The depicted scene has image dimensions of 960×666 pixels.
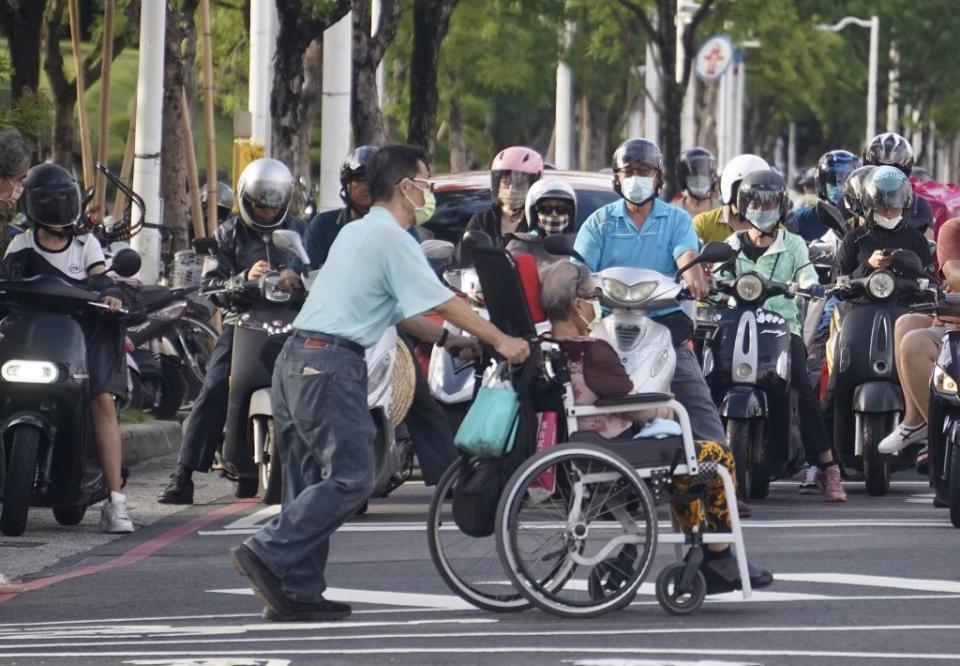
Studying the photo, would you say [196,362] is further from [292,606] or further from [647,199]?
[292,606]

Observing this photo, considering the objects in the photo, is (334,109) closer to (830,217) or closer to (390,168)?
(830,217)

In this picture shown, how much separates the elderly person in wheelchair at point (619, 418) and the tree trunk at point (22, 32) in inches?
692

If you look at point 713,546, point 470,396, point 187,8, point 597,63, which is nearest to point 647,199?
point 470,396

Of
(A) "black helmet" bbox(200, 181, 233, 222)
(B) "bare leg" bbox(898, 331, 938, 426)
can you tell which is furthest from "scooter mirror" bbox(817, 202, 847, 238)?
(A) "black helmet" bbox(200, 181, 233, 222)

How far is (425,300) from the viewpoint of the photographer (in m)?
9.04

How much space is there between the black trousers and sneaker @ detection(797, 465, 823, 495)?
23.4 inches

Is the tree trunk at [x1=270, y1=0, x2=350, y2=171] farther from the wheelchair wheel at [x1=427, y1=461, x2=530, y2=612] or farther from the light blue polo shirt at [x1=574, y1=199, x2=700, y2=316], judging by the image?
the wheelchair wheel at [x1=427, y1=461, x2=530, y2=612]

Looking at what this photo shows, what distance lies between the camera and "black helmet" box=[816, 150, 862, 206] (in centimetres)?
1645

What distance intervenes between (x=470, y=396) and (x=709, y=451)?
3.93 metres

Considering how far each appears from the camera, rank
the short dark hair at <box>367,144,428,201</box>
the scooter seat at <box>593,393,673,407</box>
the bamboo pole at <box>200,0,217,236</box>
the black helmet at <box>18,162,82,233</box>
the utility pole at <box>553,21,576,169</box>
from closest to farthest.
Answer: the scooter seat at <box>593,393,673,407</box> → the short dark hair at <box>367,144,428,201</box> → the black helmet at <box>18,162,82,233</box> → the bamboo pole at <box>200,0,217,236</box> → the utility pole at <box>553,21,576,169</box>

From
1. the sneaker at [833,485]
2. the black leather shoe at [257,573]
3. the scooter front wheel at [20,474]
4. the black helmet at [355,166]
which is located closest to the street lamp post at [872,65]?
the sneaker at [833,485]

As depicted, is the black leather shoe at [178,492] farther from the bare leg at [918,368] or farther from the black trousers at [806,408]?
the bare leg at [918,368]

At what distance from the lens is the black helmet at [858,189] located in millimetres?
14312

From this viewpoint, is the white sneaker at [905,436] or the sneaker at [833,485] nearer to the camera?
the white sneaker at [905,436]
